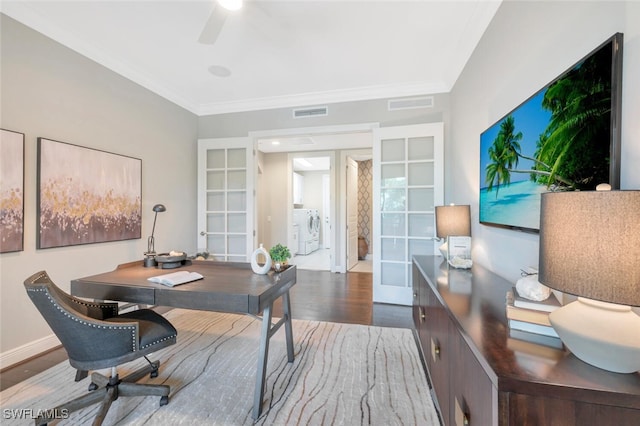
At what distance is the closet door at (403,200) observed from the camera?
3.39 meters

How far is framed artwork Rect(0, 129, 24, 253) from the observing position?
204 cm

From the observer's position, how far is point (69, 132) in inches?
98.7

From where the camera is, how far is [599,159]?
3.34 ft

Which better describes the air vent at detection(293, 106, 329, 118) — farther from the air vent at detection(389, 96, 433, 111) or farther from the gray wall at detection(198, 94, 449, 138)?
the air vent at detection(389, 96, 433, 111)

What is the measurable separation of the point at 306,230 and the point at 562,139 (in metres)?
6.71

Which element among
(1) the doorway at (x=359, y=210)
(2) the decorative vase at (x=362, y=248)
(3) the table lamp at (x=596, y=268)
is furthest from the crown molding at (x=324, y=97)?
(2) the decorative vase at (x=362, y=248)

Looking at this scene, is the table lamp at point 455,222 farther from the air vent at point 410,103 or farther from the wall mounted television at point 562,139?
the air vent at point 410,103

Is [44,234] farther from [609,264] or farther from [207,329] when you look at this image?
[609,264]

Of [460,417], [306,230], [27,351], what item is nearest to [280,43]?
[460,417]

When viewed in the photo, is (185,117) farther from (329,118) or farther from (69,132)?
(329,118)

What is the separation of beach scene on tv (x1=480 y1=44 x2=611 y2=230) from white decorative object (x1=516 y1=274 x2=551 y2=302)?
455 mm

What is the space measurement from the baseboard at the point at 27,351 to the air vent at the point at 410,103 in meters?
4.36

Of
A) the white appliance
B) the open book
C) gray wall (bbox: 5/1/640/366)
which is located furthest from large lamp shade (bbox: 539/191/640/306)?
the white appliance

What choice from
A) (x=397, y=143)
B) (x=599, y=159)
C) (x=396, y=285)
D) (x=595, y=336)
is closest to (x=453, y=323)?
(x=595, y=336)
